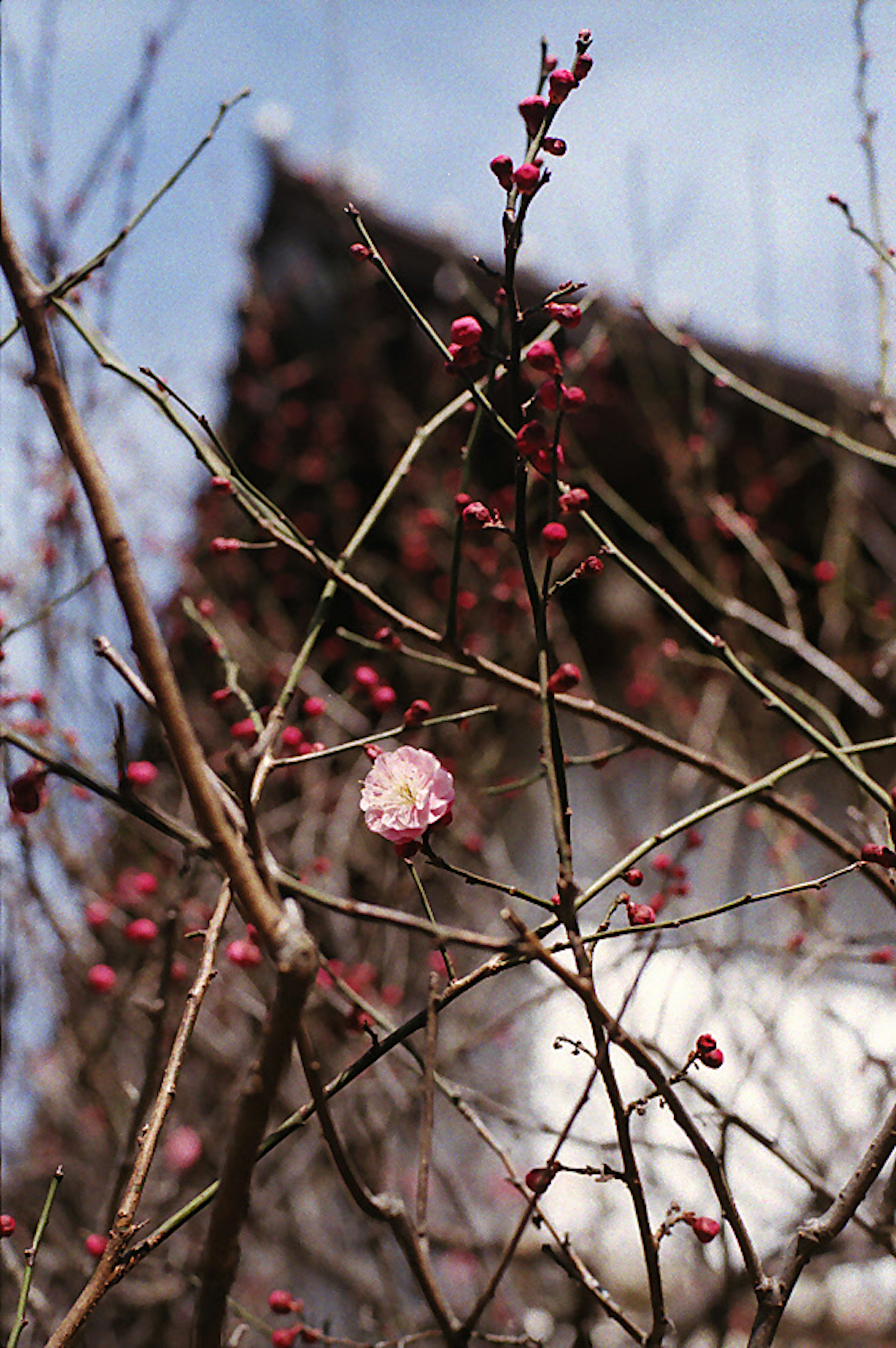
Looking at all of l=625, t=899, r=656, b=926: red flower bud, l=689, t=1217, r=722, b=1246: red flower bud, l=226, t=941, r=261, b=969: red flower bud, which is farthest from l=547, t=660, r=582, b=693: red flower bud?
l=226, t=941, r=261, b=969: red flower bud

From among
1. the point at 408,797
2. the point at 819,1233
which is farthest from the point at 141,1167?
the point at 819,1233

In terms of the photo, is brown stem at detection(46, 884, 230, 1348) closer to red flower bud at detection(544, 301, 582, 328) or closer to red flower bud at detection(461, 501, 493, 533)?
red flower bud at detection(461, 501, 493, 533)

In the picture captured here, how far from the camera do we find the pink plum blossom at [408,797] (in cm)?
122

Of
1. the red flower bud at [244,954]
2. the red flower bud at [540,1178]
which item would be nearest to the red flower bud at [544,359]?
the red flower bud at [540,1178]

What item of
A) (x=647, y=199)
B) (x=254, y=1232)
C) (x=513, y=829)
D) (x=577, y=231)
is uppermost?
(x=577, y=231)

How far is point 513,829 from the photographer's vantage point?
18.0 feet

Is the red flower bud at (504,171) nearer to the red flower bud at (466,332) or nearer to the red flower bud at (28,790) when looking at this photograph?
the red flower bud at (466,332)

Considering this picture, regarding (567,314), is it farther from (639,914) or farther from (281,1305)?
(281,1305)

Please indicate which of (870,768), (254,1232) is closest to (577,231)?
(870,768)

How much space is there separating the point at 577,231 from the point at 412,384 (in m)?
1.07

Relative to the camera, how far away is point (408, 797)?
126cm

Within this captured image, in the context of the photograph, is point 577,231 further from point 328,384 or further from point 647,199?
point 328,384

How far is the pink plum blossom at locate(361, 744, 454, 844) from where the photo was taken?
1.22 m

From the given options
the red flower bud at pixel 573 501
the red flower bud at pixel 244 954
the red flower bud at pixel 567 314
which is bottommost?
the red flower bud at pixel 244 954
